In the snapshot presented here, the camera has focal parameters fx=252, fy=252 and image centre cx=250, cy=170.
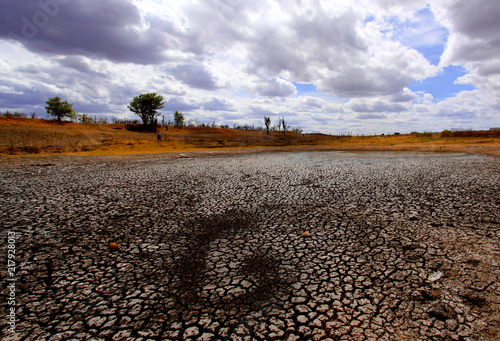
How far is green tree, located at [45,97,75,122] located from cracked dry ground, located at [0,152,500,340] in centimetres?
4034

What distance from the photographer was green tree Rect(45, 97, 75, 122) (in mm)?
38406

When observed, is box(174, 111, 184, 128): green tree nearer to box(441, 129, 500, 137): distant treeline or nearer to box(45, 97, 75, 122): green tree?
box(45, 97, 75, 122): green tree

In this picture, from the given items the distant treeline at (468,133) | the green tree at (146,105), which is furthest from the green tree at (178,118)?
the distant treeline at (468,133)

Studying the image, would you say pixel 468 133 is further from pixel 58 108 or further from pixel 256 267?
pixel 58 108

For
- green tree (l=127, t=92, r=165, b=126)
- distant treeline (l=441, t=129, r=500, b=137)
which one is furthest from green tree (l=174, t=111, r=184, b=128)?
distant treeline (l=441, t=129, r=500, b=137)

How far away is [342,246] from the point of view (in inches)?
157

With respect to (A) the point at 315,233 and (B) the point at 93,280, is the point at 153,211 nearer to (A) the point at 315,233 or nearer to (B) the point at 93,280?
(B) the point at 93,280

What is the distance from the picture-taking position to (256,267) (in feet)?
11.2

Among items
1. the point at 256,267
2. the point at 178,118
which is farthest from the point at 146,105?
the point at 256,267

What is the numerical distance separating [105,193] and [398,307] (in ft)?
25.1

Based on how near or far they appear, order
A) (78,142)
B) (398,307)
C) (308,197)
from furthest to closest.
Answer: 1. (78,142)
2. (308,197)
3. (398,307)

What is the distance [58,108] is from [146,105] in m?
13.4

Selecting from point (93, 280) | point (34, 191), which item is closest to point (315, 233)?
point (93, 280)

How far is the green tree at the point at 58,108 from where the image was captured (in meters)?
38.4
